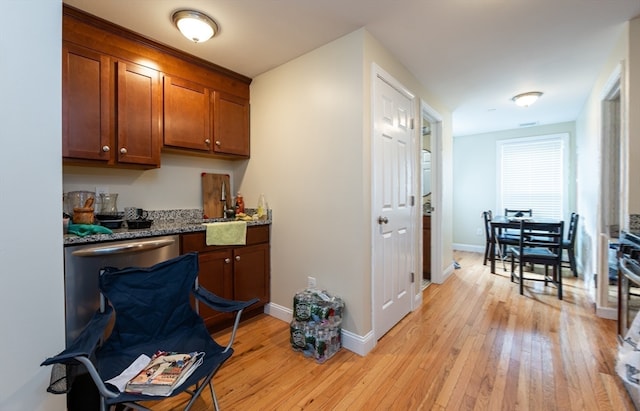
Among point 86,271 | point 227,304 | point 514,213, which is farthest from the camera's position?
point 514,213

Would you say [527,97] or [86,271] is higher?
[527,97]

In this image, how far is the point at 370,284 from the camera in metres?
2.21

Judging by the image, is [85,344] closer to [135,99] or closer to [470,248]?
[135,99]

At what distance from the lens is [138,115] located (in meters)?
2.23

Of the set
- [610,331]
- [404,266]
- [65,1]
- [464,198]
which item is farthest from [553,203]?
[65,1]

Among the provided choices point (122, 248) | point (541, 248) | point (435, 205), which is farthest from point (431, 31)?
point (541, 248)

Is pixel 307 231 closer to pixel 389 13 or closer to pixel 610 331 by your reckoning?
pixel 389 13

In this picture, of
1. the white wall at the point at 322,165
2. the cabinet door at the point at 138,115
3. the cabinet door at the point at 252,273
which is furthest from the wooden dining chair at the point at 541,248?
the cabinet door at the point at 138,115

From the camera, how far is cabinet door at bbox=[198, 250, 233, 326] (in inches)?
89.4

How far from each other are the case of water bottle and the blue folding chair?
0.70 metres

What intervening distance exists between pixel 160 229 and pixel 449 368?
2281 millimetres

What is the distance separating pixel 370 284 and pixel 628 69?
2.55 meters

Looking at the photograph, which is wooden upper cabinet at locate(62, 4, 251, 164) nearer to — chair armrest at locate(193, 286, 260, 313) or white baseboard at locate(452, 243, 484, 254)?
chair armrest at locate(193, 286, 260, 313)

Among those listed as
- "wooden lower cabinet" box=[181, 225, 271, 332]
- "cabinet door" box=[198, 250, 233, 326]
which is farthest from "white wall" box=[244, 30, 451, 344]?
"cabinet door" box=[198, 250, 233, 326]
